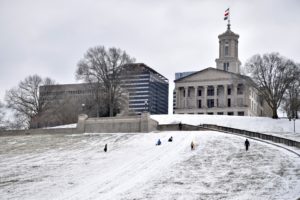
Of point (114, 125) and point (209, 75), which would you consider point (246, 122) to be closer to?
point (114, 125)

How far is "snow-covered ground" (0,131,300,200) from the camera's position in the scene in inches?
1153

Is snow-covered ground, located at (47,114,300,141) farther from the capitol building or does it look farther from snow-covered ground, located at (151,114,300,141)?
the capitol building

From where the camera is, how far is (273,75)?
8488 centimetres

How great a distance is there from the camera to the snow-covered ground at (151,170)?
29281 mm

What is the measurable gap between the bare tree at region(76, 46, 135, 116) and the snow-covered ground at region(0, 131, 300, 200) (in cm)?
2660

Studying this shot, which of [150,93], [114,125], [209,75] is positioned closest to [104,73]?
[114,125]

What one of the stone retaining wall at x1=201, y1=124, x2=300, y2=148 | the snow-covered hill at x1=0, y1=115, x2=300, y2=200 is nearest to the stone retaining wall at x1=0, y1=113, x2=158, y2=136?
the snow-covered hill at x1=0, y1=115, x2=300, y2=200

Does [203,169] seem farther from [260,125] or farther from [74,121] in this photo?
[74,121]

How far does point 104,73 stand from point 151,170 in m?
47.5

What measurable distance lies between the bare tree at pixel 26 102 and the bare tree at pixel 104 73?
14.9 meters

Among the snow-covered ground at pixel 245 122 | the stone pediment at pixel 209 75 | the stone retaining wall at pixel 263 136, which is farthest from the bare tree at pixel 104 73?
the stone pediment at pixel 209 75

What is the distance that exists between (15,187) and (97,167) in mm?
7879

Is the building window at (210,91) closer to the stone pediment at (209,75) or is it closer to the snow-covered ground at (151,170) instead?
the stone pediment at (209,75)

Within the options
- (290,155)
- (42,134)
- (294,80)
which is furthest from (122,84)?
(290,155)
